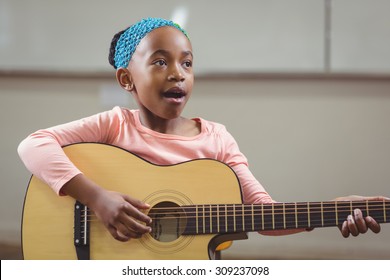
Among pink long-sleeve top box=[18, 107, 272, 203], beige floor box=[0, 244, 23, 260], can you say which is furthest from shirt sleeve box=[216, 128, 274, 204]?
beige floor box=[0, 244, 23, 260]

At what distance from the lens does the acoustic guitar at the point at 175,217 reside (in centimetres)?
90

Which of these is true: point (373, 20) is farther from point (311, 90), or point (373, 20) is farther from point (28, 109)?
point (28, 109)

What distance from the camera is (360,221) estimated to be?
2.94 ft

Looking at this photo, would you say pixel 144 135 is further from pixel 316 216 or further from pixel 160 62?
pixel 316 216

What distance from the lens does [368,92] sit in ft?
3.96

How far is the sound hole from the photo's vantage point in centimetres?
90

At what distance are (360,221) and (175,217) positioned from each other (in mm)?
317

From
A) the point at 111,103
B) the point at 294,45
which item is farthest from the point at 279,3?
the point at 111,103

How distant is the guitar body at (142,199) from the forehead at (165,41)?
20 centimetres

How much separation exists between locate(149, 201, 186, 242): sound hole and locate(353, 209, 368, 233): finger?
0.30m

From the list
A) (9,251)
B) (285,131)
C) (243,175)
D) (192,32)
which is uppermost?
(192,32)

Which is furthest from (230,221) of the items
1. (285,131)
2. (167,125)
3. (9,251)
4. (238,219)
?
(9,251)

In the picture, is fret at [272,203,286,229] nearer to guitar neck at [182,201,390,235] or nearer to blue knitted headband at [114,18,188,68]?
guitar neck at [182,201,390,235]

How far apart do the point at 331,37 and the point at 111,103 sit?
56 centimetres
